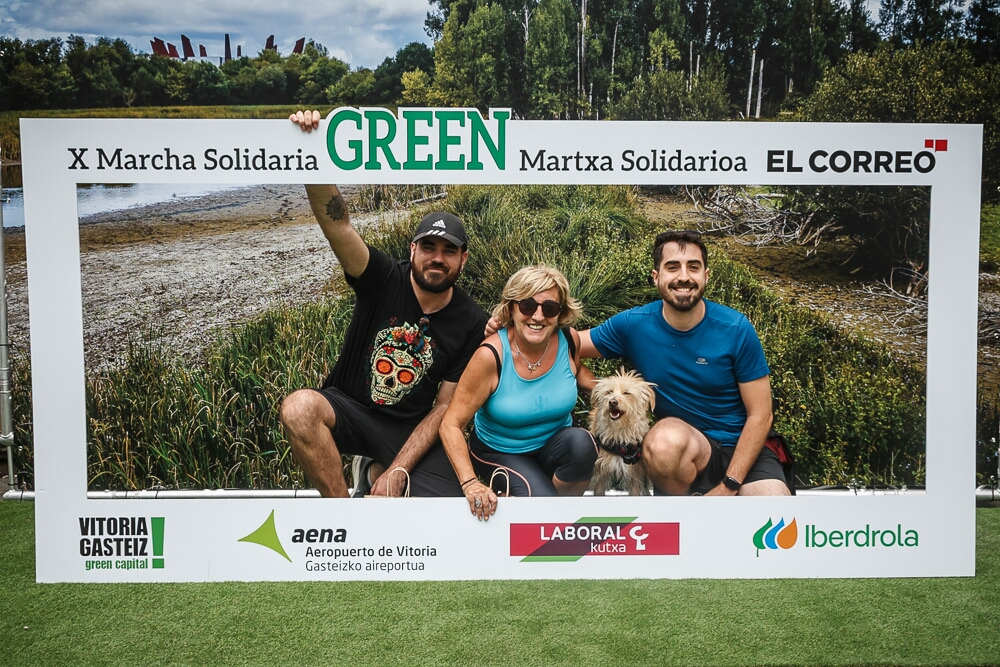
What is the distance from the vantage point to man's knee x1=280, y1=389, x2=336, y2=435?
12.1 ft

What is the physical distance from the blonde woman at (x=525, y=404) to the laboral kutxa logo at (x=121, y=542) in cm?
150

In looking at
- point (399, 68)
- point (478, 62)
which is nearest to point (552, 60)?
point (478, 62)

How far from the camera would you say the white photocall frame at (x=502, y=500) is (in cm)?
356

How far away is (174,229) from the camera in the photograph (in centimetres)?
369

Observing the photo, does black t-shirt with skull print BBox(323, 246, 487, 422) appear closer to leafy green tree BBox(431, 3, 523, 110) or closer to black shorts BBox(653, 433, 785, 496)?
black shorts BBox(653, 433, 785, 496)

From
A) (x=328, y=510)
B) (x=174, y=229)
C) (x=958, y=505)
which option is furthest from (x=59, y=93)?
(x=958, y=505)

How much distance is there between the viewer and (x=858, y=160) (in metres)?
3.67

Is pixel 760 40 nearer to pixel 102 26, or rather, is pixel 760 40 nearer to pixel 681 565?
pixel 681 565

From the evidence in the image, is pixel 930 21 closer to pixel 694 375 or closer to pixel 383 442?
pixel 694 375

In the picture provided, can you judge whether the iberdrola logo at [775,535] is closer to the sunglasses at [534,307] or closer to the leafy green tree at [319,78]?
the sunglasses at [534,307]

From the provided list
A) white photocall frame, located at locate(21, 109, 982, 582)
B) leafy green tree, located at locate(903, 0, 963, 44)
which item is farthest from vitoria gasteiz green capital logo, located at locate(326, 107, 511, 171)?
leafy green tree, located at locate(903, 0, 963, 44)

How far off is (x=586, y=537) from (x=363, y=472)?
44.4 inches

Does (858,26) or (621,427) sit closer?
(621,427)

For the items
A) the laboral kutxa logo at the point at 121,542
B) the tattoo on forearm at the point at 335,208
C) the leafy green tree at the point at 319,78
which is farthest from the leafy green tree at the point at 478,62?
the laboral kutxa logo at the point at 121,542
